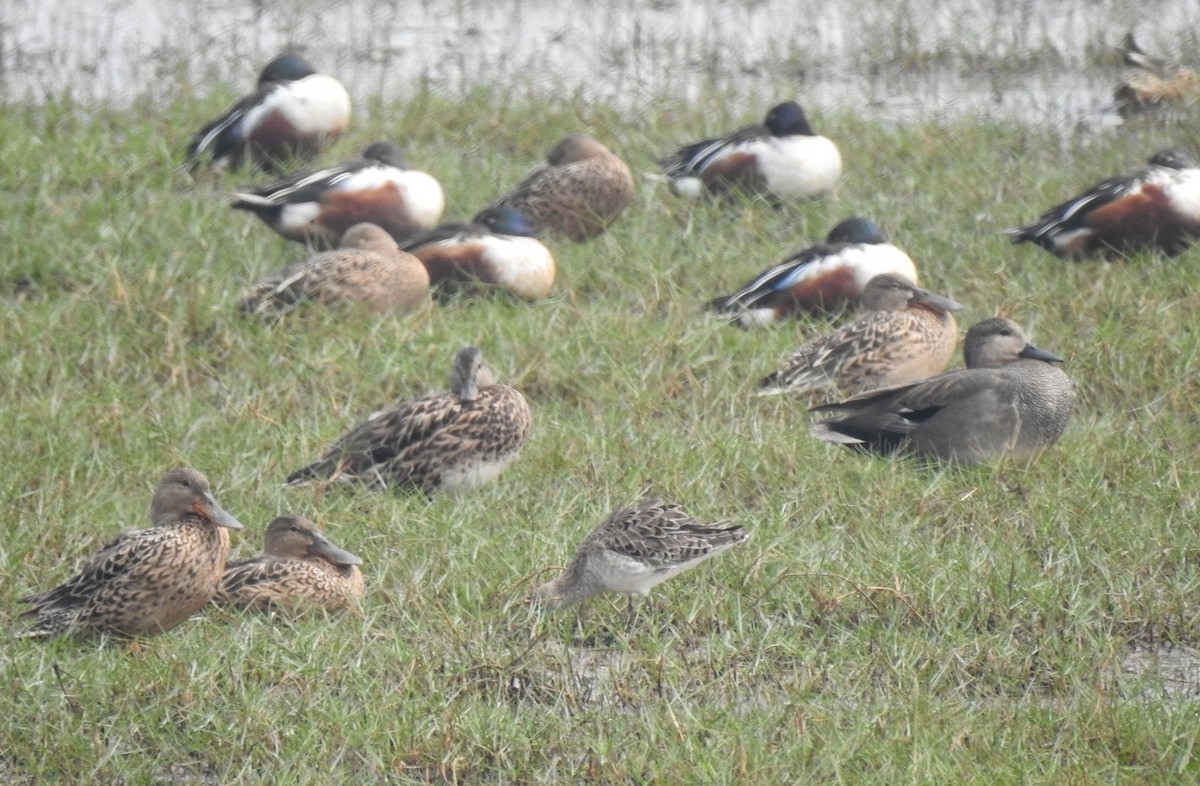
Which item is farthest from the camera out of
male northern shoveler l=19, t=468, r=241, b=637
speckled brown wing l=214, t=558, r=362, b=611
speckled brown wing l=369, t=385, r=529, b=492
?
speckled brown wing l=369, t=385, r=529, b=492

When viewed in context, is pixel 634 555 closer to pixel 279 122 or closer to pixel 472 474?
pixel 472 474

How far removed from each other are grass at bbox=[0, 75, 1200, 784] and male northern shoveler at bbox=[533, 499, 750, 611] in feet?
0.30

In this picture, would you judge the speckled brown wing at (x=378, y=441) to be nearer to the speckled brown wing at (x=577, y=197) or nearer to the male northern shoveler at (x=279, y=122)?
the speckled brown wing at (x=577, y=197)

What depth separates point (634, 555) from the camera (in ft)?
14.9

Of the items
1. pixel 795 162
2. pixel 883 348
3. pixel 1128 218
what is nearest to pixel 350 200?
pixel 795 162

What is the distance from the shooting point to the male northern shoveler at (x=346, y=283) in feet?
23.2

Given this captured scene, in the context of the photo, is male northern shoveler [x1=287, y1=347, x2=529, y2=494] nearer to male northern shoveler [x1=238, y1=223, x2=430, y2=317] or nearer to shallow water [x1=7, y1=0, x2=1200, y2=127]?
male northern shoveler [x1=238, y1=223, x2=430, y2=317]

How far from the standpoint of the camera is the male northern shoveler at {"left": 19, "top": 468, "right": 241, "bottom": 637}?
14.7 feet

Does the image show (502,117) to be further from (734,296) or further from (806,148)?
(734,296)

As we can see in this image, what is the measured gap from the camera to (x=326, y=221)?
805 cm

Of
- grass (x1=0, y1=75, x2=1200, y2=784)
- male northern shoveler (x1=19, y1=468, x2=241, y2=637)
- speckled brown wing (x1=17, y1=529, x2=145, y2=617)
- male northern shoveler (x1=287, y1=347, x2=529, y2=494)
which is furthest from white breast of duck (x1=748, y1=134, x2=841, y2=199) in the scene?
speckled brown wing (x1=17, y1=529, x2=145, y2=617)

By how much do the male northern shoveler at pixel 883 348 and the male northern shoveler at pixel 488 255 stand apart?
1.37m

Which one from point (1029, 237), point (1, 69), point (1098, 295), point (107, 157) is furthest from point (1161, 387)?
point (1, 69)

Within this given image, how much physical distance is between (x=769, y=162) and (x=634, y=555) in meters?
4.16
